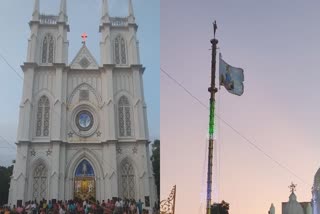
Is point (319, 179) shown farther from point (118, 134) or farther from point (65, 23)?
point (65, 23)

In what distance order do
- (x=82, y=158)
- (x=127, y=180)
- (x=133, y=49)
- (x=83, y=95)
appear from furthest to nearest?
(x=133, y=49) < (x=83, y=95) < (x=82, y=158) < (x=127, y=180)

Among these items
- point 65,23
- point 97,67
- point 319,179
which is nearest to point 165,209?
point 319,179

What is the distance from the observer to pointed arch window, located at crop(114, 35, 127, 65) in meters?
25.8

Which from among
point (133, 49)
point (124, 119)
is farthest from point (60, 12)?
point (124, 119)

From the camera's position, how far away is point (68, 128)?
2402 centimetres

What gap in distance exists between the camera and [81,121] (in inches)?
957

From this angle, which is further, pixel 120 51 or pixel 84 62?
pixel 120 51

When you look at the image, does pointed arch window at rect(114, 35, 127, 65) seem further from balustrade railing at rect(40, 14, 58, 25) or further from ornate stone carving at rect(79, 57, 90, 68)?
balustrade railing at rect(40, 14, 58, 25)

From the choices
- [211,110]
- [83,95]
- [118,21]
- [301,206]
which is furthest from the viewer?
[118,21]

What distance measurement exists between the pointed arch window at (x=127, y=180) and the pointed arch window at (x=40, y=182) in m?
3.68

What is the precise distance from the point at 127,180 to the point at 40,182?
4.18 m

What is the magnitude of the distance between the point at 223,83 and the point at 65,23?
1650 centimetres

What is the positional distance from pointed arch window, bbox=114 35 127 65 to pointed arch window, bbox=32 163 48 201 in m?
6.86

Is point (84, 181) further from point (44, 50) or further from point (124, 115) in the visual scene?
point (44, 50)
